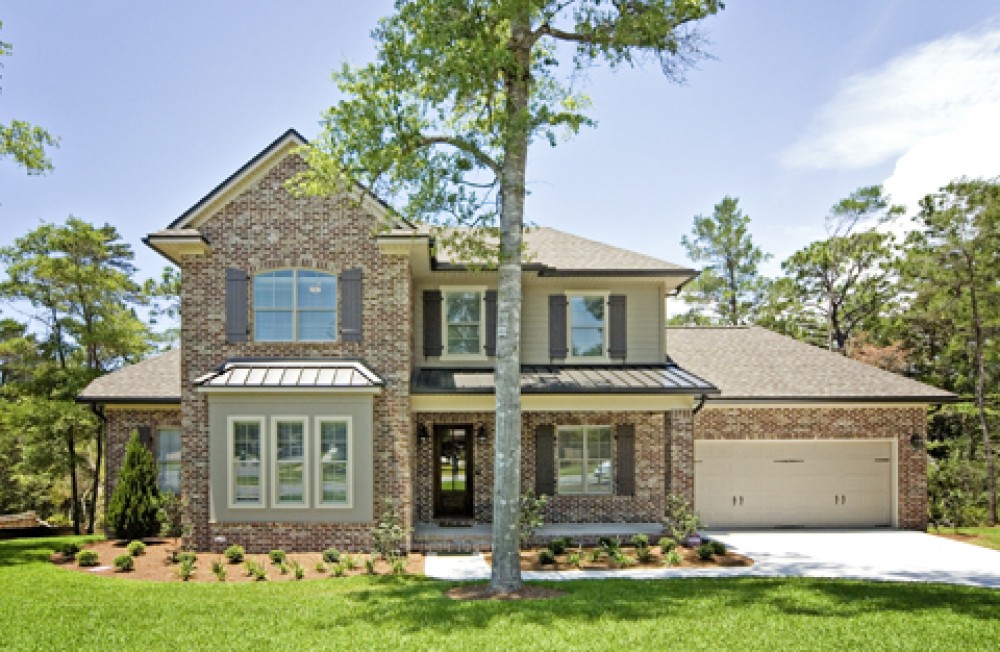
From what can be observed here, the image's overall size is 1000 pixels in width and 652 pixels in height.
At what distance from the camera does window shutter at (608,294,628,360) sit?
A: 15820 mm

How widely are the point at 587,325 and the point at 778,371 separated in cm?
482

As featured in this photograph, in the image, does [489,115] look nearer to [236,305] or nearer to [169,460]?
[236,305]

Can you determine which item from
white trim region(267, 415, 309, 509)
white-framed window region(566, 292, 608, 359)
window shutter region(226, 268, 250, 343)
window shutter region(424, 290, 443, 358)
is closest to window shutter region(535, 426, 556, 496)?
white-framed window region(566, 292, 608, 359)

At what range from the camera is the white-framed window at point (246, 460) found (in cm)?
1272

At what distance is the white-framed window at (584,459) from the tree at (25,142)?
1208 cm

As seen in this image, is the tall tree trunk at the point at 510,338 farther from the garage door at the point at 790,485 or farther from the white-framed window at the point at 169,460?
the white-framed window at the point at 169,460

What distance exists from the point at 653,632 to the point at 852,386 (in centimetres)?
1094

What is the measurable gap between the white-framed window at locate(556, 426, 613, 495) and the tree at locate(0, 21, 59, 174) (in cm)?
1208

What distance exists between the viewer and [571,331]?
15.9 meters

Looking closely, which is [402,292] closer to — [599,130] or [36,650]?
[599,130]

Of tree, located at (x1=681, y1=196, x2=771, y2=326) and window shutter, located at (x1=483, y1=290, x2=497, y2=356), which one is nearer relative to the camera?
window shutter, located at (x1=483, y1=290, x2=497, y2=356)

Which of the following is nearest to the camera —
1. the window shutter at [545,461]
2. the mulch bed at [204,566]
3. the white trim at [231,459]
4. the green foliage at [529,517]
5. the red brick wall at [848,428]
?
the mulch bed at [204,566]

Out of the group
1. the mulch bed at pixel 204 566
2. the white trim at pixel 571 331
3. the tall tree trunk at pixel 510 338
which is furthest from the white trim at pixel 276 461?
the white trim at pixel 571 331

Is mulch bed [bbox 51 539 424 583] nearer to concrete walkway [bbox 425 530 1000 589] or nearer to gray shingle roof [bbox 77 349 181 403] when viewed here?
concrete walkway [bbox 425 530 1000 589]
